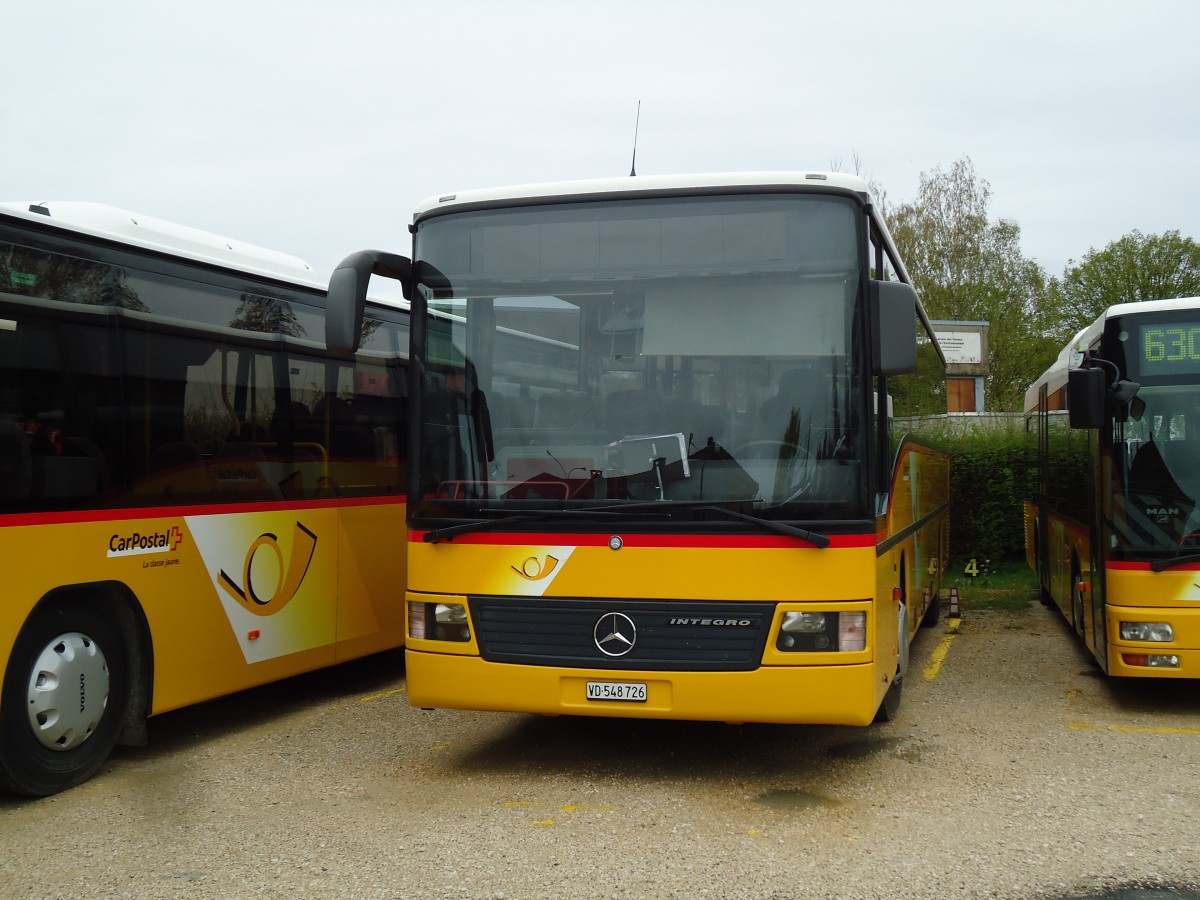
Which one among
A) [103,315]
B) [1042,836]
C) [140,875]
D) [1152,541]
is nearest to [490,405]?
[103,315]

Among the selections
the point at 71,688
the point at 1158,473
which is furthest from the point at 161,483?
the point at 1158,473

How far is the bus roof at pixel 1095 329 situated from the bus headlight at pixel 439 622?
181 inches

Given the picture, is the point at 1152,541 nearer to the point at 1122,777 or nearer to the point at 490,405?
the point at 1122,777

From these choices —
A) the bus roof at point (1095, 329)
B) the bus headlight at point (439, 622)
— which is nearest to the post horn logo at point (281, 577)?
the bus headlight at point (439, 622)

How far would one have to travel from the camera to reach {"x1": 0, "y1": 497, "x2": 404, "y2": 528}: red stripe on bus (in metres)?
6.07

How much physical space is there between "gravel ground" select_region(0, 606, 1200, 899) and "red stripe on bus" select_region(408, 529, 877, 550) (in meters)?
1.29

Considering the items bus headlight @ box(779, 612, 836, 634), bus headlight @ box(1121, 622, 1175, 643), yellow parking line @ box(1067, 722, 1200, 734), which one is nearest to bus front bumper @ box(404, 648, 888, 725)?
bus headlight @ box(779, 612, 836, 634)

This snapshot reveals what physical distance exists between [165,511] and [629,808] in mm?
3244

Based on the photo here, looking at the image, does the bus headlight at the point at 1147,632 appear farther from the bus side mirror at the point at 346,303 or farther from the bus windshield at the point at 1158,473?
the bus side mirror at the point at 346,303

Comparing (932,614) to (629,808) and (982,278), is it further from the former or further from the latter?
(982,278)

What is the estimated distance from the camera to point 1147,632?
789cm

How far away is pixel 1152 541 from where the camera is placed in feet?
25.9

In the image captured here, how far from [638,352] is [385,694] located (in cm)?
441

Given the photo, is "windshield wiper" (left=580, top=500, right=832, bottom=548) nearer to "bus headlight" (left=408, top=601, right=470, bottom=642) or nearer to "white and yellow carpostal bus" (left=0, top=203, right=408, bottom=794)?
"bus headlight" (left=408, top=601, right=470, bottom=642)
